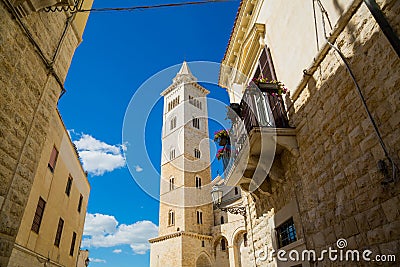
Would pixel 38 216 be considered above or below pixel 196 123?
below

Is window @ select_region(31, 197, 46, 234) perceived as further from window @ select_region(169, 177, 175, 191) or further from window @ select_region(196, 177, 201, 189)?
window @ select_region(196, 177, 201, 189)

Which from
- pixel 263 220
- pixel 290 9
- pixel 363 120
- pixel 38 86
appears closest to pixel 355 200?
pixel 363 120

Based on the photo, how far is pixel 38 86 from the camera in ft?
16.9

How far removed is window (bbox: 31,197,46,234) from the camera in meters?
8.95

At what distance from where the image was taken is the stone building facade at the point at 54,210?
8.43 metres

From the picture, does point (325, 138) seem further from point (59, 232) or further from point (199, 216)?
point (199, 216)

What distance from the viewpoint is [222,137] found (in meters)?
7.91

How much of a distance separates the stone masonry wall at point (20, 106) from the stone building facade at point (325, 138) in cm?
418

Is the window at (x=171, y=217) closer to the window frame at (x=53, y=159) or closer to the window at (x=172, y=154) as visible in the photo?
the window at (x=172, y=154)

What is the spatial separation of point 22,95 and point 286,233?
5700 millimetres

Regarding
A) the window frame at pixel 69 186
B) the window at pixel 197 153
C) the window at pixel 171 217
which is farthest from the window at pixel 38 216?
the window at pixel 197 153

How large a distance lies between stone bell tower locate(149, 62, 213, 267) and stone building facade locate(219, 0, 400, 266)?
25.1 metres

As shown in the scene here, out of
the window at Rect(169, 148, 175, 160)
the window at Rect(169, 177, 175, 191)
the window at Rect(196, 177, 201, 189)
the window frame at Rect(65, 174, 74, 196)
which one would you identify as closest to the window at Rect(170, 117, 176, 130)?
the window at Rect(169, 148, 175, 160)

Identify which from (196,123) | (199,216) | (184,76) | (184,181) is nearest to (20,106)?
(184,181)
